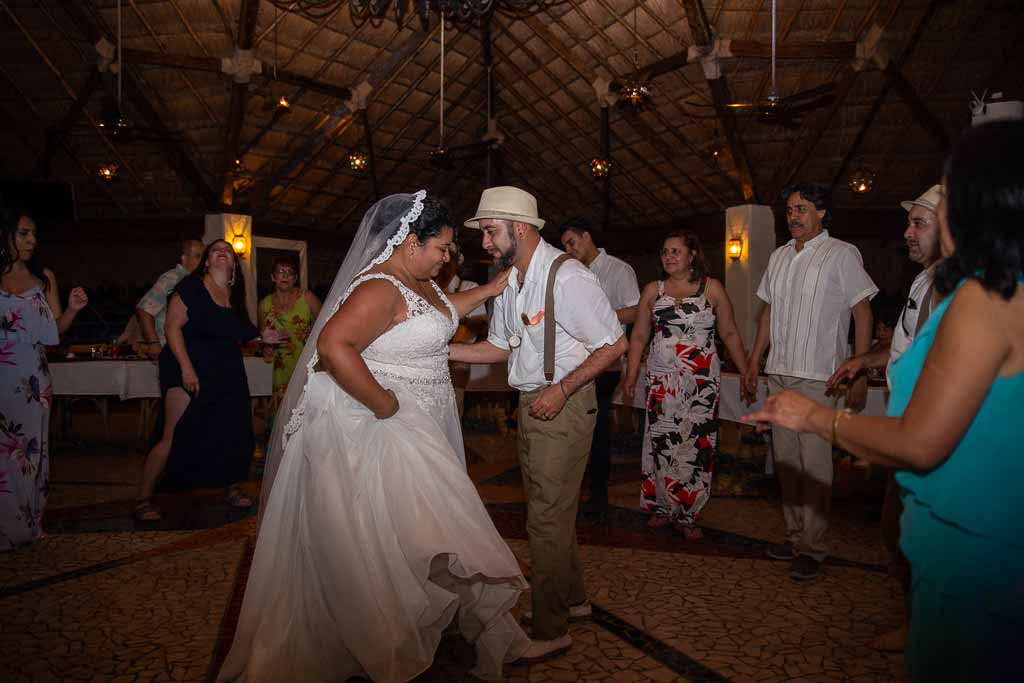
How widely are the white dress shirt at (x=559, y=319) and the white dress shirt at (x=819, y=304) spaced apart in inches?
49.5

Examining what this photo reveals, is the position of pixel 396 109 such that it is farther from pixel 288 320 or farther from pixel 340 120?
pixel 288 320

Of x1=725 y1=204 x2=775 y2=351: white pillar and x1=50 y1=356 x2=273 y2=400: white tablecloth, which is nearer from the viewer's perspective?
x1=50 y1=356 x2=273 y2=400: white tablecloth

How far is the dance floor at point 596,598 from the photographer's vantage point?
2.39 meters

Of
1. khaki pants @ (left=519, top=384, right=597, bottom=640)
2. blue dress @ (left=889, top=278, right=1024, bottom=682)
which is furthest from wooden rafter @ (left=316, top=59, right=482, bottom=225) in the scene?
blue dress @ (left=889, top=278, right=1024, bottom=682)

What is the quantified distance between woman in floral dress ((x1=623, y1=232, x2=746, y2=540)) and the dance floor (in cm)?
27

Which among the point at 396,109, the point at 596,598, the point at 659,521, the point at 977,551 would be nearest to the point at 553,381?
the point at 596,598

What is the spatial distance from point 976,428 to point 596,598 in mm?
2098

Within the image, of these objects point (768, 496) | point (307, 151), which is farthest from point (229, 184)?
point (768, 496)

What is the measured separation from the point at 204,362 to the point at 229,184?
8912 mm

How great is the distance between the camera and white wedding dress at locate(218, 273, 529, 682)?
6.69ft

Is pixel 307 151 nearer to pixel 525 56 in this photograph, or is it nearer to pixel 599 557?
pixel 525 56

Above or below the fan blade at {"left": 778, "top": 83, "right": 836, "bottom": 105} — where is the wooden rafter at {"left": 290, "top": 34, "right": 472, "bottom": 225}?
above

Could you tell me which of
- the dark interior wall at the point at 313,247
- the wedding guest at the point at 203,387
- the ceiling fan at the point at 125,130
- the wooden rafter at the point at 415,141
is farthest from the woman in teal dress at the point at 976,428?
the wooden rafter at the point at 415,141

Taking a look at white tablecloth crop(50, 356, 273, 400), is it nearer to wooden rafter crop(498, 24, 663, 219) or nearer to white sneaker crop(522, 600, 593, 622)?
white sneaker crop(522, 600, 593, 622)
